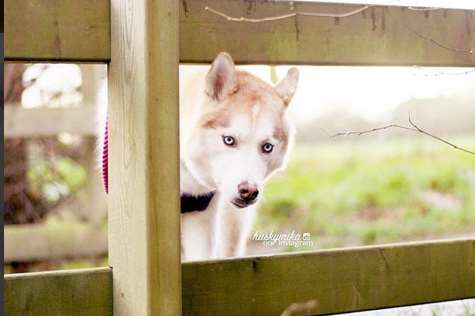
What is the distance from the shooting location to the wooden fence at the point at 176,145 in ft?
4.45

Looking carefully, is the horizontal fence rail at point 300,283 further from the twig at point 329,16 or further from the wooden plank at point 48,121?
the wooden plank at point 48,121

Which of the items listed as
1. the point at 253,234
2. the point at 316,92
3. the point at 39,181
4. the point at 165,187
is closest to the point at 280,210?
the point at 39,181

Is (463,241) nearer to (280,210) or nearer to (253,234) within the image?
(253,234)

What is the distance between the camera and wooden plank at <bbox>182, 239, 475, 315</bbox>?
1587 mm

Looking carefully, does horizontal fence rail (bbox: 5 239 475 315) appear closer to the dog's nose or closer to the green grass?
the dog's nose

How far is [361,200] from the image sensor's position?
6.31m

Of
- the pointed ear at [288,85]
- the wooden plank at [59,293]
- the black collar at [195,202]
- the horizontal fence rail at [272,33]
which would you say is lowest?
the wooden plank at [59,293]

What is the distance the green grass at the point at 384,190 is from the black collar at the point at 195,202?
3986 millimetres

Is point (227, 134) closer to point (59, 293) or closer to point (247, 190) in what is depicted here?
point (247, 190)

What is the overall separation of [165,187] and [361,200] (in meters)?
5.06

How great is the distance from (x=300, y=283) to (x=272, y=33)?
48 cm

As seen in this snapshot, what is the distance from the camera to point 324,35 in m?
1.70

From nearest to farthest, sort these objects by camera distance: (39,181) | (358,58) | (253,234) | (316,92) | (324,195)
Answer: (358,58) → (253,234) → (316,92) → (39,181) → (324,195)

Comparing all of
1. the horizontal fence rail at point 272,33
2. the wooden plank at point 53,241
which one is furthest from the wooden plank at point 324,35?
the wooden plank at point 53,241
